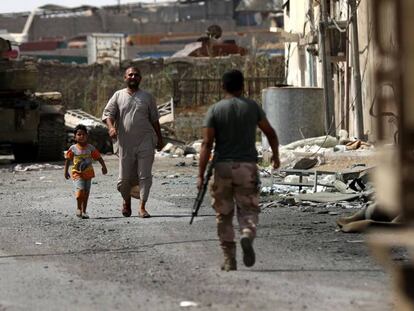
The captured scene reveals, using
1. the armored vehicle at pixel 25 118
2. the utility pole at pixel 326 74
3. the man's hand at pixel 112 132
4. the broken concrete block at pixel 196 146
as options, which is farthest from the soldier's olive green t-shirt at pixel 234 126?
the broken concrete block at pixel 196 146

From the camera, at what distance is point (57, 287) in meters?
8.88

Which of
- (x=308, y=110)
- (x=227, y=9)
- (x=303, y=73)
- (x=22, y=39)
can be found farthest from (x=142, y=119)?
(x=227, y=9)

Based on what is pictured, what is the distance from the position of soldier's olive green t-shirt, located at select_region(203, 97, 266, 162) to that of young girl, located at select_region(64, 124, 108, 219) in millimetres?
4674

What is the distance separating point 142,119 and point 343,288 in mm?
5672

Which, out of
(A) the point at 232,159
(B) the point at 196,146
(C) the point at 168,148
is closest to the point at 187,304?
(A) the point at 232,159

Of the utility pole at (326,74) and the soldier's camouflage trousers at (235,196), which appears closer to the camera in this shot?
the soldier's camouflage trousers at (235,196)

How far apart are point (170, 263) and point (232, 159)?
1.11m

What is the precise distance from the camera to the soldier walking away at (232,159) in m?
9.39

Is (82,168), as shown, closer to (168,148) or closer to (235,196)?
(235,196)

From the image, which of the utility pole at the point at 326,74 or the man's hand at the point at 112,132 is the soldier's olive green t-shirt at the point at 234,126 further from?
the utility pole at the point at 326,74

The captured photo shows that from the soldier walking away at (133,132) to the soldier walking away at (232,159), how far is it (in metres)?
4.14

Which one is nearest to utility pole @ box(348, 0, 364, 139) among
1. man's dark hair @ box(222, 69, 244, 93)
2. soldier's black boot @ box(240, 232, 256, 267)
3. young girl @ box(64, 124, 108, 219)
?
young girl @ box(64, 124, 108, 219)

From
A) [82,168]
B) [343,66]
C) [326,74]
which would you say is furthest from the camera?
[343,66]

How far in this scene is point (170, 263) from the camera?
9.98 meters
